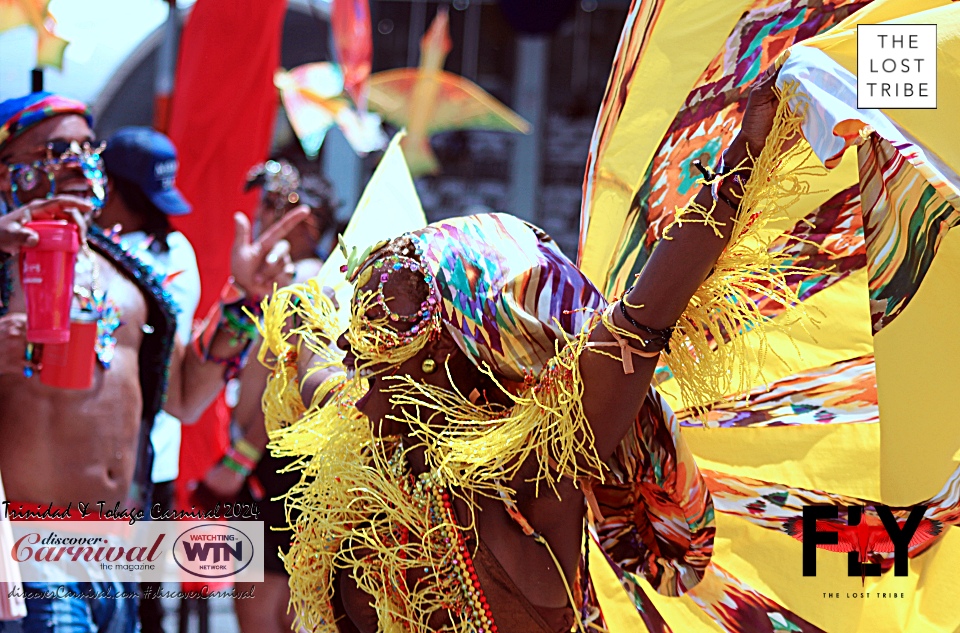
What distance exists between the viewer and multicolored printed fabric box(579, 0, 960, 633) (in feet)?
5.37

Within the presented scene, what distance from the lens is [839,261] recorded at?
5.99 feet

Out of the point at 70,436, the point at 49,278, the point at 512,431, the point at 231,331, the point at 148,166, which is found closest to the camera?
the point at 512,431

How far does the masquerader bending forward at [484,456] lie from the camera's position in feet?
5.51

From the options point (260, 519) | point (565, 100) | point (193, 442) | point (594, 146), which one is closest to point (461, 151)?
point (565, 100)

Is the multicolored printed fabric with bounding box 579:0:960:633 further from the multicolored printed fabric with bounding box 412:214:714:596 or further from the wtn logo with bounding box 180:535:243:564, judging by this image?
the wtn logo with bounding box 180:535:243:564

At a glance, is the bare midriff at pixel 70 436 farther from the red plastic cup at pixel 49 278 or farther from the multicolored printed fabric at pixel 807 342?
the multicolored printed fabric at pixel 807 342

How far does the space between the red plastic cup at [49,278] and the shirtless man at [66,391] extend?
0.10 m

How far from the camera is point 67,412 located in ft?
9.87

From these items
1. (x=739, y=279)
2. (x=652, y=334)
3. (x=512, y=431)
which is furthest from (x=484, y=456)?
(x=739, y=279)

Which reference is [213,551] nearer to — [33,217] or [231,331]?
[231,331]

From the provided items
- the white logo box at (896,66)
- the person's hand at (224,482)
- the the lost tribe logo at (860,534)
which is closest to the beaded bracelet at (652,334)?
the white logo box at (896,66)

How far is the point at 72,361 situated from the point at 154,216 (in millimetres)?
1325

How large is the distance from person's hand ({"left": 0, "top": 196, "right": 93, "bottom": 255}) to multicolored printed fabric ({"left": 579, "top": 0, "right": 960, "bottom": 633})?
1.49m

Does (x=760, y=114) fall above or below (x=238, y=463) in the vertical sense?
above
